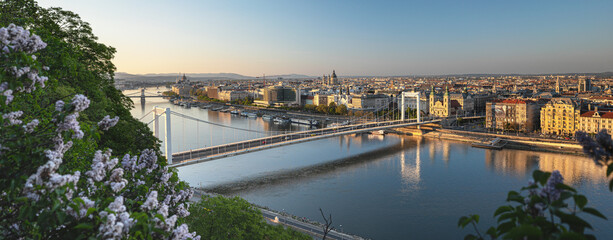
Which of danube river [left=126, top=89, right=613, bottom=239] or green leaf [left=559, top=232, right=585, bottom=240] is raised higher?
green leaf [left=559, top=232, right=585, bottom=240]

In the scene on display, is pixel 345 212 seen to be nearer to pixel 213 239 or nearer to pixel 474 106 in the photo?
pixel 213 239

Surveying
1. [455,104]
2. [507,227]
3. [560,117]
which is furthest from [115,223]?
[455,104]

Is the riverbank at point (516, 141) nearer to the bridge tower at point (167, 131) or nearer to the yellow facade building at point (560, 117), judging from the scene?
the yellow facade building at point (560, 117)

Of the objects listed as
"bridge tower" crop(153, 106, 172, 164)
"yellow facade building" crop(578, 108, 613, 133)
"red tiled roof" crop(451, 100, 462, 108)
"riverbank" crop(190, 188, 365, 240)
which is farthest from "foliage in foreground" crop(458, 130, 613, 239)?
"red tiled roof" crop(451, 100, 462, 108)

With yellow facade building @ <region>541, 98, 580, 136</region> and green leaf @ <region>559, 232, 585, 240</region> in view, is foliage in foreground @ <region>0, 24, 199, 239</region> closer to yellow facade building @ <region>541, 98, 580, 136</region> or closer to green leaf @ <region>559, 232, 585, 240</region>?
green leaf @ <region>559, 232, 585, 240</region>

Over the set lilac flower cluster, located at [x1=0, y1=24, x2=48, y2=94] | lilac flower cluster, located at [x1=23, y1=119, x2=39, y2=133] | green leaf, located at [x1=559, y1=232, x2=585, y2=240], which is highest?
lilac flower cluster, located at [x1=0, y1=24, x2=48, y2=94]

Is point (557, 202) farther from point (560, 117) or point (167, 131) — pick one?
point (560, 117)
